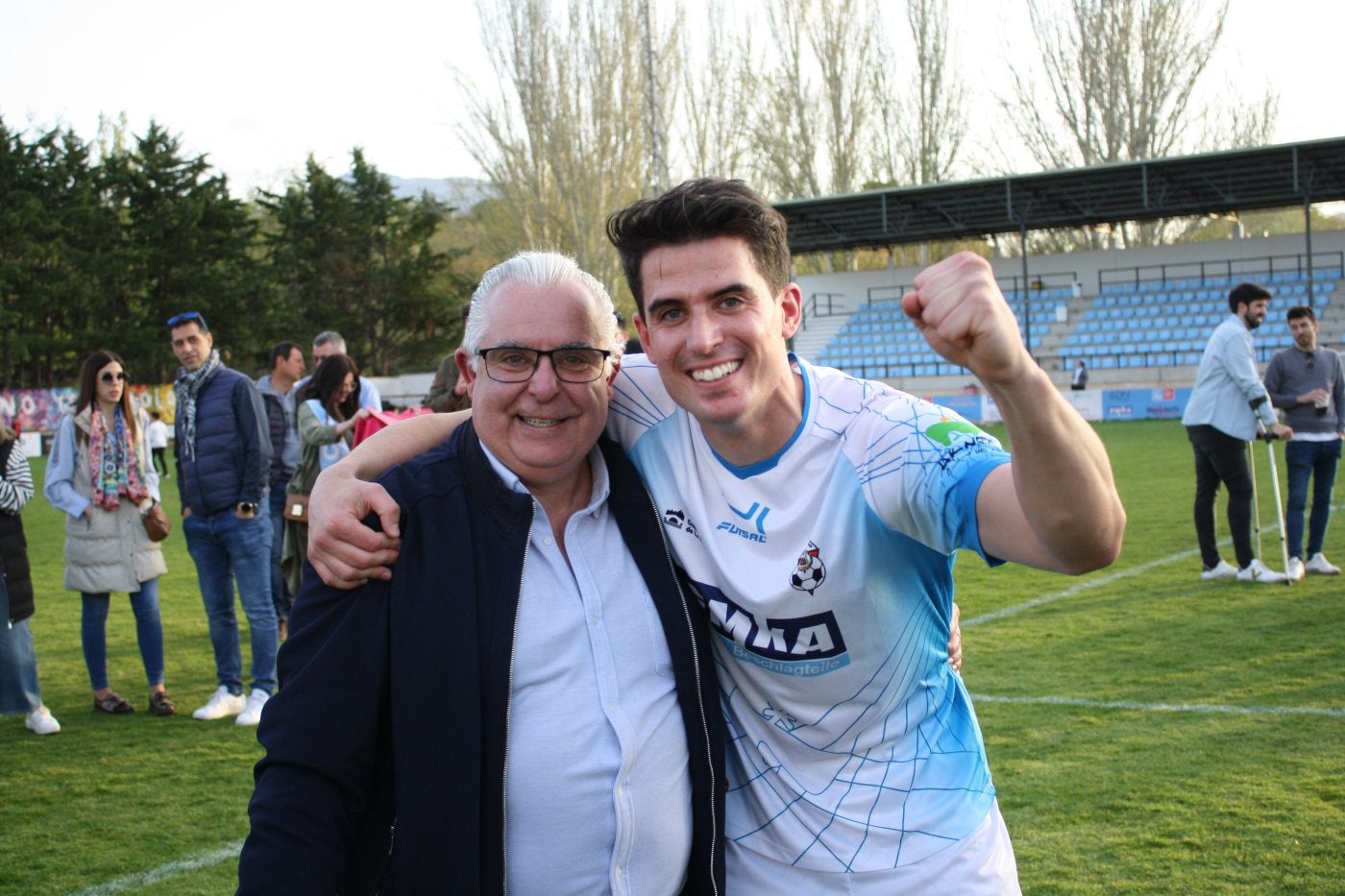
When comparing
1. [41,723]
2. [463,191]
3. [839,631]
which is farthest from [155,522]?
[463,191]

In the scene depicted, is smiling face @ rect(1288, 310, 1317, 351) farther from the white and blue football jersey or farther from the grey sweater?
the white and blue football jersey

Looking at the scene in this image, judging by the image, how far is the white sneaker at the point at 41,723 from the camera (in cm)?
685

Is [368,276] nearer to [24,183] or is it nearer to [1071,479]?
[24,183]

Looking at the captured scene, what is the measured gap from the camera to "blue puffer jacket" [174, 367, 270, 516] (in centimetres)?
693

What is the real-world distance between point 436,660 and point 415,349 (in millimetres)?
52786

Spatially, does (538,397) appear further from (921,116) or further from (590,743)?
(921,116)

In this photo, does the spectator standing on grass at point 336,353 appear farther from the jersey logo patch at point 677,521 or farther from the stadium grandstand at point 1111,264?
the stadium grandstand at point 1111,264

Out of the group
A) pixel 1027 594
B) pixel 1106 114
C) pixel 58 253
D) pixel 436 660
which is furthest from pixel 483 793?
pixel 58 253

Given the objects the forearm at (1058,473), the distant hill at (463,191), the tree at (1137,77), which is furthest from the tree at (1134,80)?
the forearm at (1058,473)

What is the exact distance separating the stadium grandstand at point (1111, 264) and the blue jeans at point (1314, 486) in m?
20.6

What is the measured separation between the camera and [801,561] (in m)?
2.29

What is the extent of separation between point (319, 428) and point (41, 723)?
229 cm

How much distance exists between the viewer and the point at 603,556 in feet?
7.79

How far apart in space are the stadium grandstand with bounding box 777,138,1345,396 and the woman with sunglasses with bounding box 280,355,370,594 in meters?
25.4
